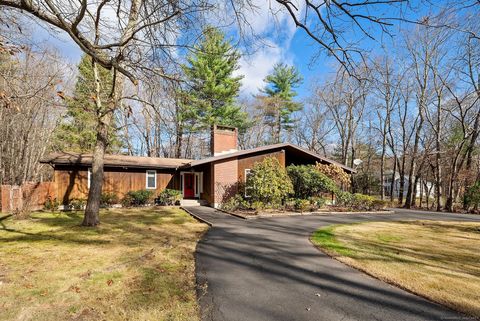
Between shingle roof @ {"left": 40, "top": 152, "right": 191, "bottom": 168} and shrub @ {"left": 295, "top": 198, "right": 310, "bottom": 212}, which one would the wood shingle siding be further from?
shrub @ {"left": 295, "top": 198, "right": 310, "bottom": 212}

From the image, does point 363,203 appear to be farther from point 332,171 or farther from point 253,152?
point 253,152

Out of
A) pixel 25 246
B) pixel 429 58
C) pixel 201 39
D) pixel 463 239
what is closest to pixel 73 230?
pixel 25 246

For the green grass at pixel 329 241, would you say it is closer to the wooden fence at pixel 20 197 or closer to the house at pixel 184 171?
the house at pixel 184 171

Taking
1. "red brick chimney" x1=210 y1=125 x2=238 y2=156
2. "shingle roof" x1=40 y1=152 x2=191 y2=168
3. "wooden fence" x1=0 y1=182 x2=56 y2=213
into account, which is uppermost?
"red brick chimney" x1=210 y1=125 x2=238 y2=156

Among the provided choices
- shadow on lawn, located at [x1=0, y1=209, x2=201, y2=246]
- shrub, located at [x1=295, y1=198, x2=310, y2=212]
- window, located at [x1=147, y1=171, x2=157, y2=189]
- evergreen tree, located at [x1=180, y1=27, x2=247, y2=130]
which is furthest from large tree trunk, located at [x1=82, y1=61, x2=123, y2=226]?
evergreen tree, located at [x1=180, y1=27, x2=247, y2=130]

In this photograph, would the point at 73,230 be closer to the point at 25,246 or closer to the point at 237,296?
the point at 25,246

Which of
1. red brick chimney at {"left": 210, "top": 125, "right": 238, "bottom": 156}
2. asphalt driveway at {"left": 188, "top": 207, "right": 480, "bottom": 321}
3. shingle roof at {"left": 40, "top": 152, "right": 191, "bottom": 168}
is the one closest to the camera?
asphalt driveway at {"left": 188, "top": 207, "right": 480, "bottom": 321}

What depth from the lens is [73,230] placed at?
8648mm

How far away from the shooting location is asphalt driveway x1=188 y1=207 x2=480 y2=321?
3.31m

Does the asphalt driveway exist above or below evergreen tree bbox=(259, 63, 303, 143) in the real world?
below

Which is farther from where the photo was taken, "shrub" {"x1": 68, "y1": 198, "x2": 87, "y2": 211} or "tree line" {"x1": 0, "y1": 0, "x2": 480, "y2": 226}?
"shrub" {"x1": 68, "y1": 198, "x2": 87, "y2": 211}

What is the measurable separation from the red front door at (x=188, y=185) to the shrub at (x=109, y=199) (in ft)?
15.3

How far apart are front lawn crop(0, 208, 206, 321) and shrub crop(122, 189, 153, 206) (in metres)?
8.30

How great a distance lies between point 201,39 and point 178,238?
5.66 meters
